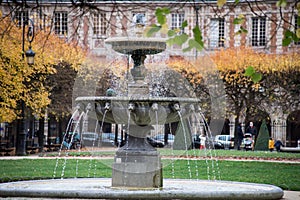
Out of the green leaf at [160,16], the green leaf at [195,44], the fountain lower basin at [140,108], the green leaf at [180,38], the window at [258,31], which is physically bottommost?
the fountain lower basin at [140,108]

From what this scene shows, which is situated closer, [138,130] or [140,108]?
[140,108]

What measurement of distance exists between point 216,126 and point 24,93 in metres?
24.7

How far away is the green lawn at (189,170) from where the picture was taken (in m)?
20.3

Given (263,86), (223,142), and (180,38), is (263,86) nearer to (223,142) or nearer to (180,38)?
(223,142)

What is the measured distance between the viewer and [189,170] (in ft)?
77.6

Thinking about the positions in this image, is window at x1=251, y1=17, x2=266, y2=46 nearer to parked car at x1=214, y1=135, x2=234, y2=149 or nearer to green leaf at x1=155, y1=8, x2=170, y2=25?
parked car at x1=214, y1=135, x2=234, y2=149

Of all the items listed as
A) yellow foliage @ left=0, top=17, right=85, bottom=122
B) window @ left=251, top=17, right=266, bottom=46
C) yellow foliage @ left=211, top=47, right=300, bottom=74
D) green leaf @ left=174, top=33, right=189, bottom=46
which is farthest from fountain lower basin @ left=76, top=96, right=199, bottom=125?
window @ left=251, top=17, right=266, bottom=46

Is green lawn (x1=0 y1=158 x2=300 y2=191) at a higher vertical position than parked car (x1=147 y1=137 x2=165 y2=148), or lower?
lower

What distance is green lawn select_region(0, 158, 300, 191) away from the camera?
20.3 meters

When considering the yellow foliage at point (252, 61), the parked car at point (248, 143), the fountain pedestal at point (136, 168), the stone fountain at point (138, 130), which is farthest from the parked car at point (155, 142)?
the fountain pedestal at point (136, 168)

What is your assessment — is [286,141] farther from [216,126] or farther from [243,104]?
[243,104]

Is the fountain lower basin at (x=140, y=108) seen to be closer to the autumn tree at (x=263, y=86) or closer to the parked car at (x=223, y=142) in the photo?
the autumn tree at (x=263, y=86)

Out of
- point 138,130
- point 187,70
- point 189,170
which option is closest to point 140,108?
point 138,130

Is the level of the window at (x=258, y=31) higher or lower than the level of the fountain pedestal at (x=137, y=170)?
higher
